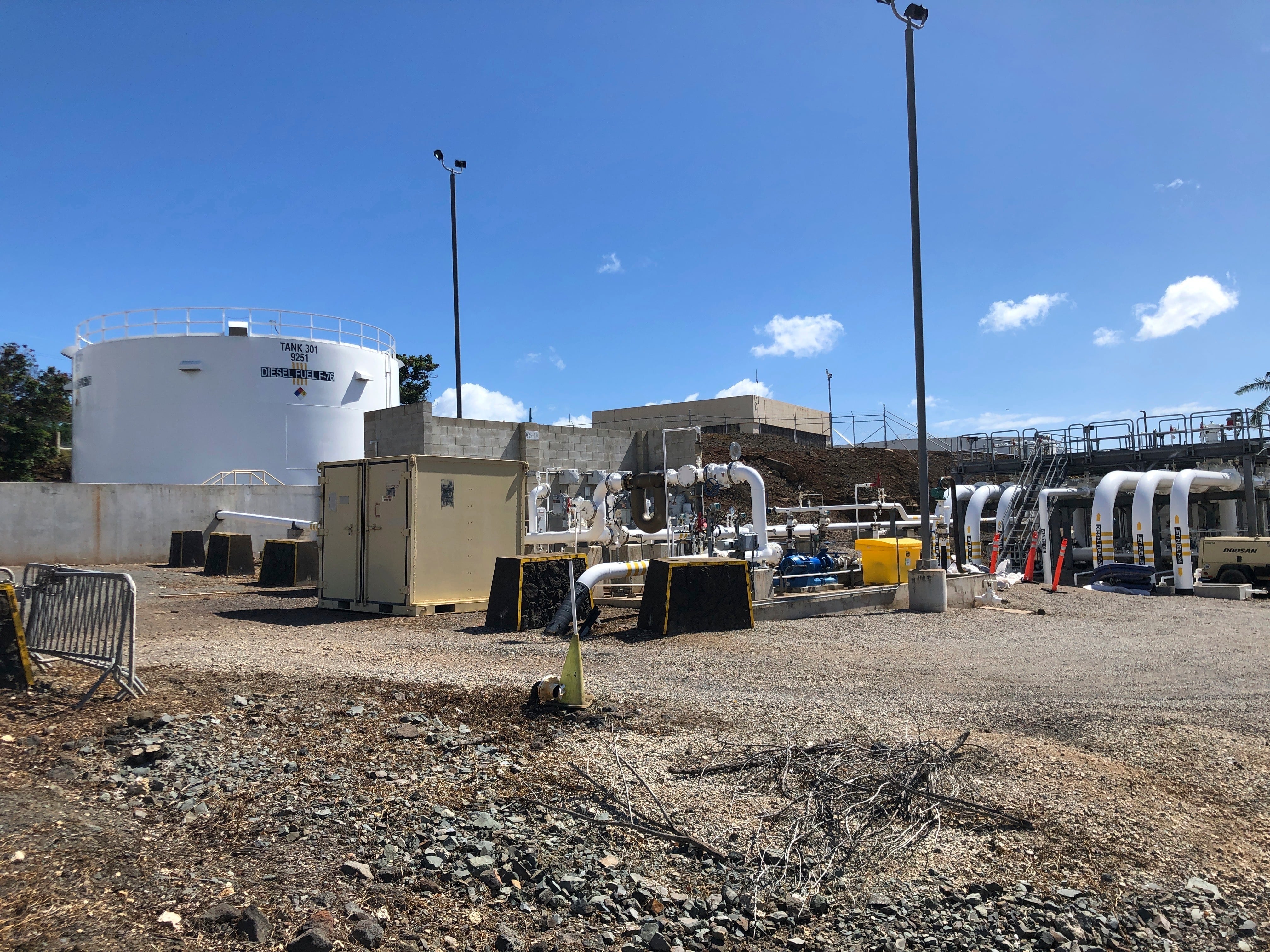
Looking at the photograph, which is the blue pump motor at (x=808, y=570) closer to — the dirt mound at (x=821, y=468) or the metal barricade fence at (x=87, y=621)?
the metal barricade fence at (x=87, y=621)

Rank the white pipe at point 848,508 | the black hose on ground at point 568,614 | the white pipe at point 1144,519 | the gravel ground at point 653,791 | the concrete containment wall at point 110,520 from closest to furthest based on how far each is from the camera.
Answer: the gravel ground at point 653,791
the black hose on ground at point 568,614
the white pipe at point 848,508
the white pipe at point 1144,519
the concrete containment wall at point 110,520

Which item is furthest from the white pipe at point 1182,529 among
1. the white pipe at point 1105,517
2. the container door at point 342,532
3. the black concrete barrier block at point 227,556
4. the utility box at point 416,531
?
the black concrete barrier block at point 227,556

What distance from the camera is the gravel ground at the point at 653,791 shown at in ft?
11.9

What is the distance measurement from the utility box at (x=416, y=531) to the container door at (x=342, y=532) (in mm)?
15

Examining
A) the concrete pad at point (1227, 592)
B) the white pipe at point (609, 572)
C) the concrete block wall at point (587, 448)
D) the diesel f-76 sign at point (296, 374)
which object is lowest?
the concrete pad at point (1227, 592)

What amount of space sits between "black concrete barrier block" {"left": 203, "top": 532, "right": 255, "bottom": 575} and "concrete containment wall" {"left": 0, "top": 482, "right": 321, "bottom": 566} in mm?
1270

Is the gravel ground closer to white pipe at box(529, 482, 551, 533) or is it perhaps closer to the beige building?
white pipe at box(529, 482, 551, 533)

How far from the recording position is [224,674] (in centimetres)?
773

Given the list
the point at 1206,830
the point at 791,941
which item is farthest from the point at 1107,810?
the point at 791,941

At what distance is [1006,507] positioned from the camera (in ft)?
82.9

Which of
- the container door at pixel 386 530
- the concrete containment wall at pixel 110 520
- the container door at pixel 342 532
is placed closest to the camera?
the container door at pixel 386 530

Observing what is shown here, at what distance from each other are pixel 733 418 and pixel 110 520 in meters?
39.9

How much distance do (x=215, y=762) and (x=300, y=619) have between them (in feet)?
28.3

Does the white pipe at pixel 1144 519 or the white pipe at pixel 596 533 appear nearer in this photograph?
the white pipe at pixel 596 533
